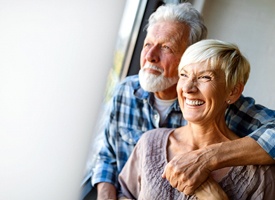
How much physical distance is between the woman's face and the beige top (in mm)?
196

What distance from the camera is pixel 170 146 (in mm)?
1511

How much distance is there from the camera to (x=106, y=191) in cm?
170

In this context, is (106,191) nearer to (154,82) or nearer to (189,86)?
(154,82)

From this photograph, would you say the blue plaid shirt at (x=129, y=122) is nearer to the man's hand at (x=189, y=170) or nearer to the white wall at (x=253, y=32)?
the man's hand at (x=189, y=170)

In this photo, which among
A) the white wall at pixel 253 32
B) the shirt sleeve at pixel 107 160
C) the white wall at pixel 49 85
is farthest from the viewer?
the white wall at pixel 253 32

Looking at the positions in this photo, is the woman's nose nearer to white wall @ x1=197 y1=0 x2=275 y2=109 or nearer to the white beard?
the white beard

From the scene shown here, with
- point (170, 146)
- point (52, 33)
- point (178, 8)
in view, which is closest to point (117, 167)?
point (170, 146)

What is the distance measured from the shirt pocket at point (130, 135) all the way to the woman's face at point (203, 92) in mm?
425

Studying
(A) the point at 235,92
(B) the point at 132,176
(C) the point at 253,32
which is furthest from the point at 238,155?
(C) the point at 253,32

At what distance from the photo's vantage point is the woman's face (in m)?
1.38

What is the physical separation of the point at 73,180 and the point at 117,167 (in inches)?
17.0

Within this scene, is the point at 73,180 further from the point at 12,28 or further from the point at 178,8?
the point at 178,8

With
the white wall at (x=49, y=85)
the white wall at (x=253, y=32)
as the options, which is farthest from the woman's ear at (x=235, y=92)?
the white wall at (x=253, y=32)

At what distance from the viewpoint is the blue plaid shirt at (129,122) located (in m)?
1.66
